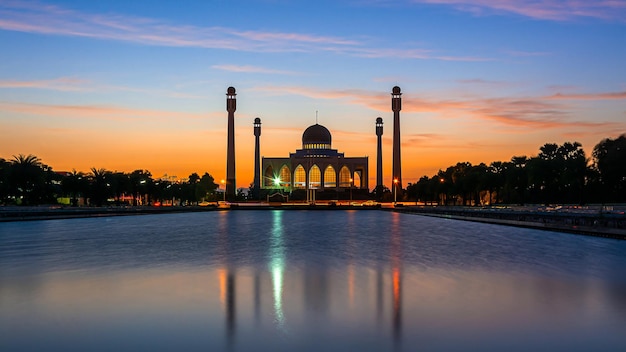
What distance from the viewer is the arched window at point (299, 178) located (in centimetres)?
17025

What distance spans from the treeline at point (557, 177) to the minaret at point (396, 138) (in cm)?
1975

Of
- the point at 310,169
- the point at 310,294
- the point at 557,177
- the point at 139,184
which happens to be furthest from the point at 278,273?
the point at 310,169

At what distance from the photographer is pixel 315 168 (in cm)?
16900

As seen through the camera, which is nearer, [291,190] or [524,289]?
[524,289]

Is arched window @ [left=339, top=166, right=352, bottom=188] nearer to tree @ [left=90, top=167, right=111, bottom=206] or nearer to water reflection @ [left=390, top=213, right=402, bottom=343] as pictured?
tree @ [left=90, top=167, right=111, bottom=206]

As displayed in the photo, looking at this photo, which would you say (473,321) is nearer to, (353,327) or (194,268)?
(353,327)

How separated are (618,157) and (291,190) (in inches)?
4186

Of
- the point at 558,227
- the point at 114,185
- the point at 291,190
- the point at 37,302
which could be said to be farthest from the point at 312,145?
the point at 37,302

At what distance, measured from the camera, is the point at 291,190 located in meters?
168

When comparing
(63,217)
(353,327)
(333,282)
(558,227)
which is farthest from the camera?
(63,217)

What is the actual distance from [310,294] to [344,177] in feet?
510

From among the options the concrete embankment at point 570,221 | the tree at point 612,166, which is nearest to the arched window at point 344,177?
the tree at point 612,166

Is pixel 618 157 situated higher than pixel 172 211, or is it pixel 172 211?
pixel 618 157

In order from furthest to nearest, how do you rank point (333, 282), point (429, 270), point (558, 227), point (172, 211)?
point (172, 211), point (558, 227), point (429, 270), point (333, 282)
